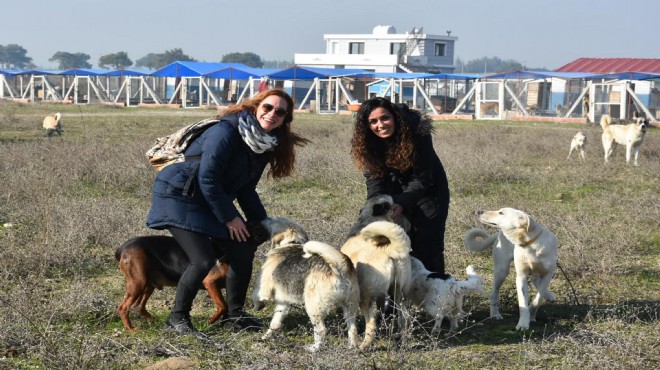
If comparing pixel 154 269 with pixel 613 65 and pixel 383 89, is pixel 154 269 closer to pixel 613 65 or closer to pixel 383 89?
pixel 383 89

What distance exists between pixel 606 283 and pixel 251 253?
319cm

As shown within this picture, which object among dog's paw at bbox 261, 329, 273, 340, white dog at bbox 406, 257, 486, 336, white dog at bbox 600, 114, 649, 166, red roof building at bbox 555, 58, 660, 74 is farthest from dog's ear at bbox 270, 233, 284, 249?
red roof building at bbox 555, 58, 660, 74

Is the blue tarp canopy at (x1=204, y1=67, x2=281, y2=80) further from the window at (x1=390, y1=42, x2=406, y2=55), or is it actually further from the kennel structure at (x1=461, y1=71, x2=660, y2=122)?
the window at (x1=390, y1=42, x2=406, y2=55)

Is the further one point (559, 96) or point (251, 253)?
point (559, 96)

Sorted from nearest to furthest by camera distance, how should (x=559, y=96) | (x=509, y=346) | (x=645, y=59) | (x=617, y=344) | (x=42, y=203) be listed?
(x=617, y=344) → (x=509, y=346) → (x=42, y=203) → (x=559, y=96) → (x=645, y=59)

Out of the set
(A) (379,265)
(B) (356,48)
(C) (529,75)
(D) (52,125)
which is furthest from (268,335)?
(B) (356,48)

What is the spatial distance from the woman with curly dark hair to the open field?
2.02ft

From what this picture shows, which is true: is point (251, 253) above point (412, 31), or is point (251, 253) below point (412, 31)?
below

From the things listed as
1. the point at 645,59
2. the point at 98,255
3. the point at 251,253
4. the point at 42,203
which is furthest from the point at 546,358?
the point at 645,59

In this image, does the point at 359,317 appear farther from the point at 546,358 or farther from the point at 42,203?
the point at 42,203

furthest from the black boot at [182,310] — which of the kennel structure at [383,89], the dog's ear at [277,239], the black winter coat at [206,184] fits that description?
the kennel structure at [383,89]

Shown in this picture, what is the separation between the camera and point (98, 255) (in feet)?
26.3

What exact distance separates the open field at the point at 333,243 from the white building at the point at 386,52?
182ft

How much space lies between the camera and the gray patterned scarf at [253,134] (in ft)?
17.9
